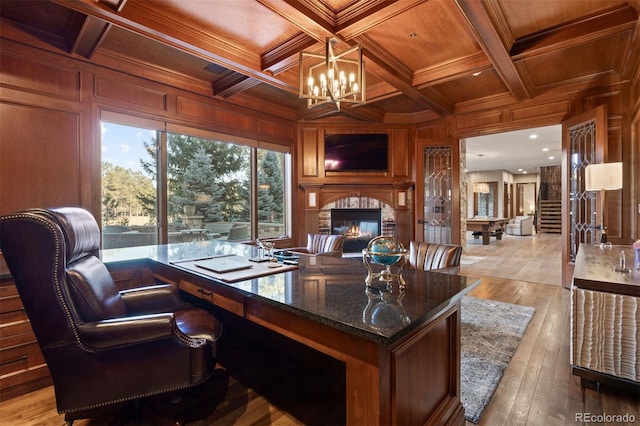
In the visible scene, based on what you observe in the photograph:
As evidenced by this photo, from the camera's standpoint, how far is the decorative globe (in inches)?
57.4

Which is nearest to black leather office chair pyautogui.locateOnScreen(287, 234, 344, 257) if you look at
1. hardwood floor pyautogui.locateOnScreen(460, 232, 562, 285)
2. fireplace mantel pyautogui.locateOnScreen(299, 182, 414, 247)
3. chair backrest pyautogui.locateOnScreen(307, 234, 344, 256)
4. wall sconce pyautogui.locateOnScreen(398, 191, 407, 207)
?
chair backrest pyautogui.locateOnScreen(307, 234, 344, 256)

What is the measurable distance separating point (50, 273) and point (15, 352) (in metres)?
1.42

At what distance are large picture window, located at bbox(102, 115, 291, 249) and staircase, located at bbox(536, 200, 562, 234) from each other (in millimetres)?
13069

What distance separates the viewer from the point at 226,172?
4668 mm

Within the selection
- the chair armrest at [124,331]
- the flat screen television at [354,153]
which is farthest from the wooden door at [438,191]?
the chair armrest at [124,331]

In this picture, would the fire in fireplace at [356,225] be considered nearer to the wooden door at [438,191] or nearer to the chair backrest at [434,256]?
the wooden door at [438,191]

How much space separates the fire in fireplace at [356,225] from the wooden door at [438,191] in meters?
0.78

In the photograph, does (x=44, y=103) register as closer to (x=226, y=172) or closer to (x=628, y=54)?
(x=226, y=172)

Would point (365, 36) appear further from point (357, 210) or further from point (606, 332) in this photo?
point (357, 210)

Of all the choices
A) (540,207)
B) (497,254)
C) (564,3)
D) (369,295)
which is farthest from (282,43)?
(540,207)

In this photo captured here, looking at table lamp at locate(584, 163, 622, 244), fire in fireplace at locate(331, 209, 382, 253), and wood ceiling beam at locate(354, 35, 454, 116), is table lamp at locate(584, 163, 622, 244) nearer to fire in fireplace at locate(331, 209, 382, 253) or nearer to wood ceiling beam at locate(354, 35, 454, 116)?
wood ceiling beam at locate(354, 35, 454, 116)

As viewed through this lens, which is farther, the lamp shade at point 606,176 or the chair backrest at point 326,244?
the chair backrest at point 326,244

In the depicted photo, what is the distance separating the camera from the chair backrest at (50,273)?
1.29 meters

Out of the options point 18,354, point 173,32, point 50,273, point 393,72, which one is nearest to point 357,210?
point 393,72
